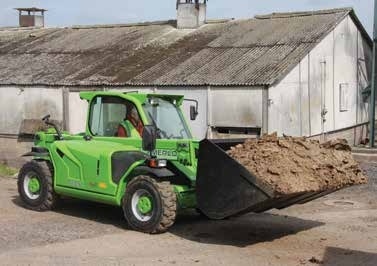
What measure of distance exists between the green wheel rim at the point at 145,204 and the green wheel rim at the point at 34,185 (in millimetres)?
2575

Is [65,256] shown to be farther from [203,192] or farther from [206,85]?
[206,85]

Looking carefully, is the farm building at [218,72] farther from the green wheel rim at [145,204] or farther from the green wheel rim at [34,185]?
the green wheel rim at [145,204]

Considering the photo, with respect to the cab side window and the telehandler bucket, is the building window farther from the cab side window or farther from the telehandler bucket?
the telehandler bucket

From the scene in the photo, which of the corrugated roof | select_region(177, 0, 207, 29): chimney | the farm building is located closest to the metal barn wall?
the farm building

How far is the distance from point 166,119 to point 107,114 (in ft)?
3.39

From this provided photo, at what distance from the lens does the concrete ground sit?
24.7 ft

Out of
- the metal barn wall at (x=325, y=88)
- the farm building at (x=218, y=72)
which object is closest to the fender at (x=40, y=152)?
the farm building at (x=218, y=72)

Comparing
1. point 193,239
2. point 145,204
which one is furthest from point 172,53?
point 193,239

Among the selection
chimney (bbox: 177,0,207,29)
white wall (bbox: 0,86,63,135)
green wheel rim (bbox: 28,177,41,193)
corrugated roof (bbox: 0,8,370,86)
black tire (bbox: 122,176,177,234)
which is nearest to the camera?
black tire (bbox: 122,176,177,234)

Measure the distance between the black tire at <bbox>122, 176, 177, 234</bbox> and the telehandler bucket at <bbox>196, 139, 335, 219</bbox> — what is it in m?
0.62

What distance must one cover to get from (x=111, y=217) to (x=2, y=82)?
1252 centimetres

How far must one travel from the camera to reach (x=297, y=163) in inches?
312

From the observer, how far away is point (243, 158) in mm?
8039

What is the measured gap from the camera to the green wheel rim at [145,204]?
887 centimetres
